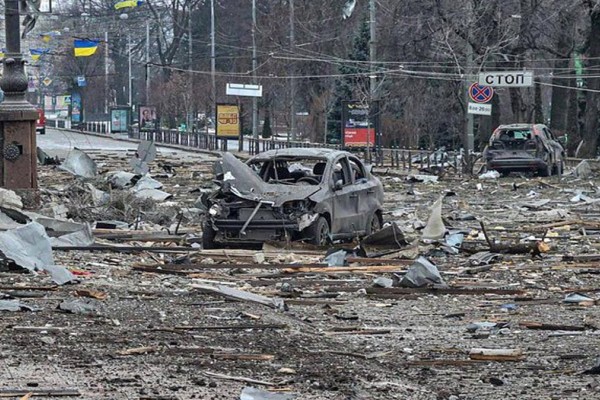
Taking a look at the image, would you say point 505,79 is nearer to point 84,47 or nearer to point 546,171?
point 546,171

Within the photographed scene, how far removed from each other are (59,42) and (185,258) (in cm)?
9320

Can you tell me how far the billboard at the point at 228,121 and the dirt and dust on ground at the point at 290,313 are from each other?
126 ft

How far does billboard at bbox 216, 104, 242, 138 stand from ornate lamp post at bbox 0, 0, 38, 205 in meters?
38.7

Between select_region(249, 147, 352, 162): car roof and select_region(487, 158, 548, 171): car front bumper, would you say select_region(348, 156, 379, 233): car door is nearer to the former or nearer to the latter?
select_region(249, 147, 352, 162): car roof

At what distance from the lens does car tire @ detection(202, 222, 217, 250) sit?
18.5 meters

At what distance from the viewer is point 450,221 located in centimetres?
2475

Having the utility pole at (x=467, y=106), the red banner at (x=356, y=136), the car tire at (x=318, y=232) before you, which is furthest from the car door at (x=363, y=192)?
the red banner at (x=356, y=136)

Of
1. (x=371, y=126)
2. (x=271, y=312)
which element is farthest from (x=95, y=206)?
(x=371, y=126)

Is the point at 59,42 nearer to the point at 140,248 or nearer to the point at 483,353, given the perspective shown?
the point at 140,248

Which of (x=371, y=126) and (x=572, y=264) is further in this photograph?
(x=371, y=126)

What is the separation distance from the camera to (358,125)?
2077 inches

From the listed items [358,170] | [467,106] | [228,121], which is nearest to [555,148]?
[467,106]

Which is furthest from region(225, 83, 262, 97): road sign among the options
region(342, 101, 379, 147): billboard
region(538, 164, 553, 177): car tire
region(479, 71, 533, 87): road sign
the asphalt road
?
region(538, 164, 553, 177): car tire

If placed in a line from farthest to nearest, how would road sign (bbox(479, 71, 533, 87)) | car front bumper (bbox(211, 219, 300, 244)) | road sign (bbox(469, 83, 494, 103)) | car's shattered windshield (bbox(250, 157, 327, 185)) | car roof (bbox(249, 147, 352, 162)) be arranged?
road sign (bbox(469, 83, 494, 103)) < road sign (bbox(479, 71, 533, 87)) < car roof (bbox(249, 147, 352, 162)) < car's shattered windshield (bbox(250, 157, 327, 185)) < car front bumper (bbox(211, 219, 300, 244))
